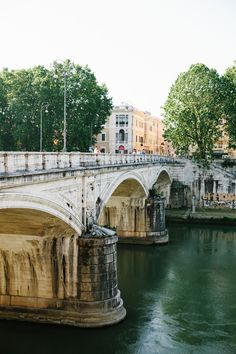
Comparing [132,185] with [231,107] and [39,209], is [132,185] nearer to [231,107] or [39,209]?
[39,209]

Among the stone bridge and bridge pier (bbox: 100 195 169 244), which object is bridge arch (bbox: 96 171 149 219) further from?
the stone bridge

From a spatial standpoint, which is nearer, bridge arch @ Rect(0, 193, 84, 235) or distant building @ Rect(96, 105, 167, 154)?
bridge arch @ Rect(0, 193, 84, 235)

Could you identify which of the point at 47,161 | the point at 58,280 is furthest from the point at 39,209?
the point at 58,280

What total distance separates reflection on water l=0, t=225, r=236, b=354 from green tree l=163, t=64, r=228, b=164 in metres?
18.5

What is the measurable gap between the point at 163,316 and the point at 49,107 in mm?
27778

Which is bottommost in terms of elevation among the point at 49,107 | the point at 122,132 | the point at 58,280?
the point at 58,280

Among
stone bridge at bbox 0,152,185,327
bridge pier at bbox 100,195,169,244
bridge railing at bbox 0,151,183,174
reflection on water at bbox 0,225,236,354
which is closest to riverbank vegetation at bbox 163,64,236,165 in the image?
bridge pier at bbox 100,195,169,244

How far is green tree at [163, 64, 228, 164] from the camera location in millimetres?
46500

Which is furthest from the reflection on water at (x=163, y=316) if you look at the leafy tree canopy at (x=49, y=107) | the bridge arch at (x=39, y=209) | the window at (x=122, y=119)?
the window at (x=122, y=119)

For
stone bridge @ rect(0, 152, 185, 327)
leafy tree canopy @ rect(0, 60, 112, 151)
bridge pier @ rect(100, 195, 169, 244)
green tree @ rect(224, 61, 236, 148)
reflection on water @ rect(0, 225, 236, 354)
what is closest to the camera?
reflection on water @ rect(0, 225, 236, 354)

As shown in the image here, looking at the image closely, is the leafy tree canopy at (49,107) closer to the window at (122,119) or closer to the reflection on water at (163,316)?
the reflection on water at (163,316)

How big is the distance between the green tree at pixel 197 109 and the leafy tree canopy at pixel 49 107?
24.8 ft

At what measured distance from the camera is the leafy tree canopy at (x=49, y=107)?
4300cm

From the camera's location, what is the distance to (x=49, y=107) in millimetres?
43188
